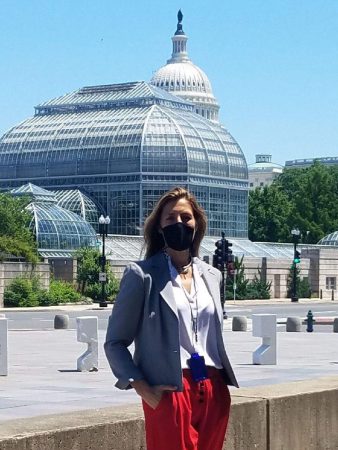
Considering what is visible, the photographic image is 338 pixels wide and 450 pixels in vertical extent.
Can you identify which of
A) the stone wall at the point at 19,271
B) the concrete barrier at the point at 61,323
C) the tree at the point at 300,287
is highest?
the stone wall at the point at 19,271

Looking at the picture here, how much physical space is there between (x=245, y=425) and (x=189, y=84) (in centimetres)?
18029

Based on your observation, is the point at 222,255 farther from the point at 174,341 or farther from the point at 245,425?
the point at 174,341

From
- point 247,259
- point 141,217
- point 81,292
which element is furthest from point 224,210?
point 81,292

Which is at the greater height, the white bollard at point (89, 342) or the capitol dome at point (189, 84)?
the capitol dome at point (189, 84)

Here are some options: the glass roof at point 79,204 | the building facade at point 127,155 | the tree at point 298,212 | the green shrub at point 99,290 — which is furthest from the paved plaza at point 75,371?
the tree at point 298,212

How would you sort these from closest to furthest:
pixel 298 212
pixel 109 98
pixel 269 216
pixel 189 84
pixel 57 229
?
pixel 57 229 < pixel 109 98 < pixel 298 212 < pixel 269 216 < pixel 189 84

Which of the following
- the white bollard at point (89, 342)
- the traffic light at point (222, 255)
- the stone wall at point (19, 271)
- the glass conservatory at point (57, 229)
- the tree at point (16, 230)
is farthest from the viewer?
the glass conservatory at point (57, 229)

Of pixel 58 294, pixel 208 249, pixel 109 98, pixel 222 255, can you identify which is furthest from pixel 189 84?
pixel 222 255

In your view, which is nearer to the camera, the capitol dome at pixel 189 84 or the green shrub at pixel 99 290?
the green shrub at pixel 99 290

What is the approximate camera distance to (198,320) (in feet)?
22.7

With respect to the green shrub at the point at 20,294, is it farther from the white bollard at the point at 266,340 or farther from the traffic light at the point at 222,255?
the white bollard at the point at 266,340

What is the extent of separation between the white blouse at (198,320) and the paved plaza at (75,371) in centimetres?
764

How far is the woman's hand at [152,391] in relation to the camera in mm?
6695

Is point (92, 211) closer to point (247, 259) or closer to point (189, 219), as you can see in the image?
point (247, 259)
